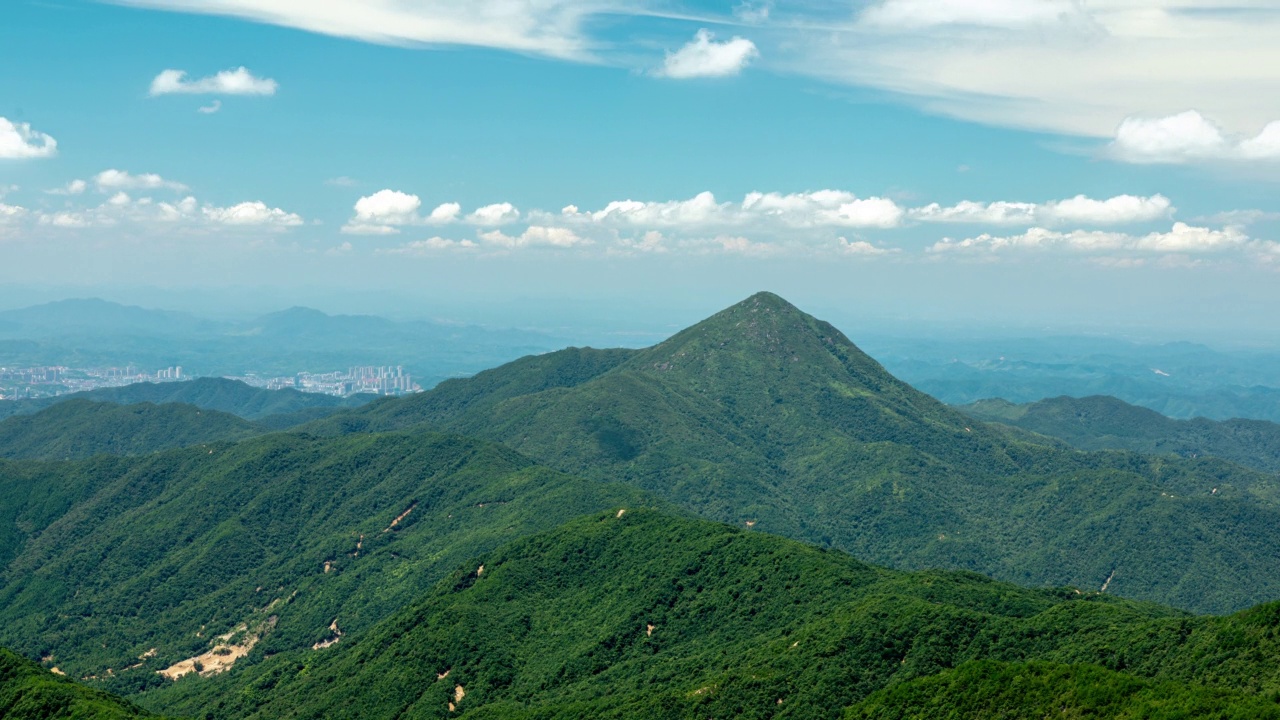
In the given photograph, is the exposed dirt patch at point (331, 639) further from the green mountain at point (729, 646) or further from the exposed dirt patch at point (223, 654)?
the exposed dirt patch at point (223, 654)

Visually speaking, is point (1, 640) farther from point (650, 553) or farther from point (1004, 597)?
point (1004, 597)

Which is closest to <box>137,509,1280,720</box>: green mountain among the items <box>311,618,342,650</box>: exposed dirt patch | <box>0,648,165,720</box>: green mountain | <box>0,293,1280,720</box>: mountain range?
<box>0,293,1280,720</box>: mountain range

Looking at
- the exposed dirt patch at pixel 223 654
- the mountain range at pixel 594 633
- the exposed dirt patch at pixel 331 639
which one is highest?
the mountain range at pixel 594 633

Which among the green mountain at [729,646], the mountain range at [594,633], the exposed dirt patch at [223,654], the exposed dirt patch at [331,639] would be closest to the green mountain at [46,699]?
the mountain range at [594,633]

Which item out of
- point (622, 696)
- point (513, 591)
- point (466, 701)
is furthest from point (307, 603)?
point (622, 696)

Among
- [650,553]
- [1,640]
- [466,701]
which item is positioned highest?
[650,553]

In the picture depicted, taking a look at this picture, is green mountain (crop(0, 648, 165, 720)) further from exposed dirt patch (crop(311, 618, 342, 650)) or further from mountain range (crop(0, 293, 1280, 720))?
exposed dirt patch (crop(311, 618, 342, 650))
